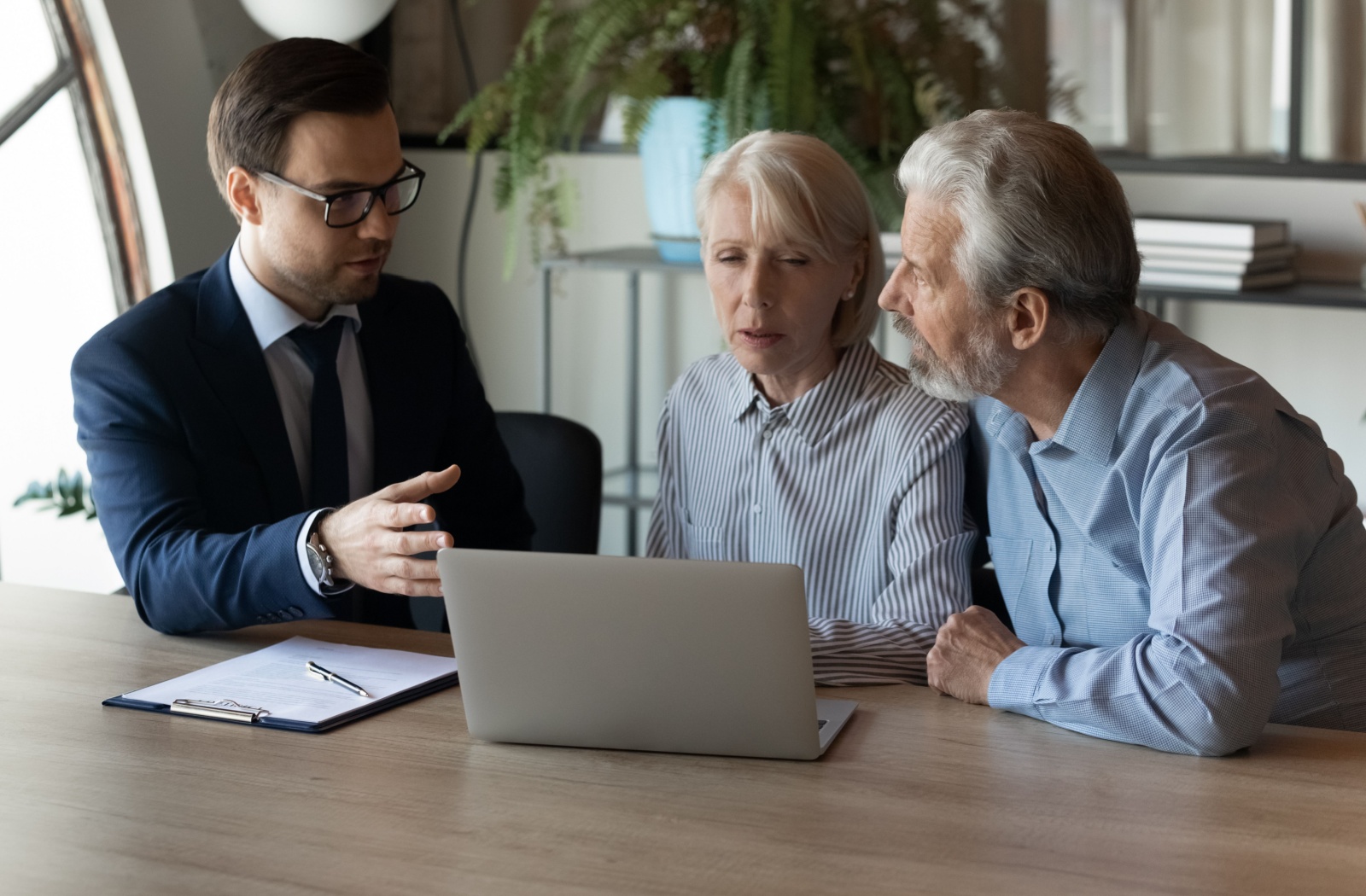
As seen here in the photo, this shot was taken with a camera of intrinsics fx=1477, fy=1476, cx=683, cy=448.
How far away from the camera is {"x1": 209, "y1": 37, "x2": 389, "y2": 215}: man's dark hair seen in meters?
2.03

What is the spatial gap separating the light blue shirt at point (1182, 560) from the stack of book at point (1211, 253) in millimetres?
1504

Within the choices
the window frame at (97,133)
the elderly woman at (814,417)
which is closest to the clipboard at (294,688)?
the elderly woman at (814,417)

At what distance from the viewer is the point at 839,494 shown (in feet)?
6.61

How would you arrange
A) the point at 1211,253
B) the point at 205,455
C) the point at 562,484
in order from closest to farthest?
the point at 205,455
the point at 562,484
the point at 1211,253

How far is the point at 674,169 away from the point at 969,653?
6.88ft

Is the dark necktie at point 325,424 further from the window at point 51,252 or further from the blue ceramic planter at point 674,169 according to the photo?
the window at point 51,252

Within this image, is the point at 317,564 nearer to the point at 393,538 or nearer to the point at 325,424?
the point at 393,538

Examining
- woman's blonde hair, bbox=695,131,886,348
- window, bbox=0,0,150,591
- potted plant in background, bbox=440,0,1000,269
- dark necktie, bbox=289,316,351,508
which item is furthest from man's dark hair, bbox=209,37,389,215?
window, bbox=0,0,150,591

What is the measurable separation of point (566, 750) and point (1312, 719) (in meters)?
0.83

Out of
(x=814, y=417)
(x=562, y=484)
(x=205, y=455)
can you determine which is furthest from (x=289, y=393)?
(x=814, y=417)

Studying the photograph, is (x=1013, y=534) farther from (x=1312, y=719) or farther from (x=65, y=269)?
(x=65, y=269)

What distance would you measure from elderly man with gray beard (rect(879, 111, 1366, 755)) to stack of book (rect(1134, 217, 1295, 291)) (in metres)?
1.47

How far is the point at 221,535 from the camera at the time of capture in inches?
71.7

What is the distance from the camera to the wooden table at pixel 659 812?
1.20 m
